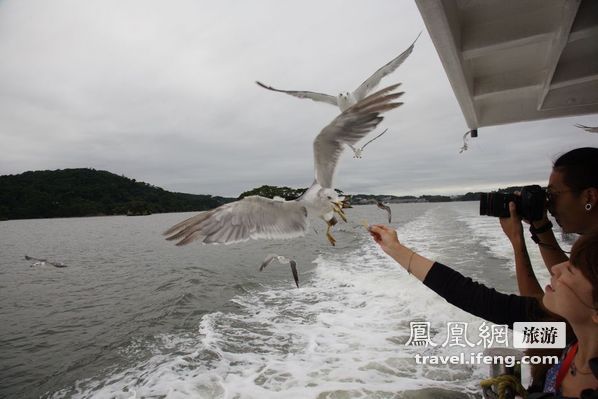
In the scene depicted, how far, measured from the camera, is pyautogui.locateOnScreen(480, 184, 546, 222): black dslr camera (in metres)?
1.38

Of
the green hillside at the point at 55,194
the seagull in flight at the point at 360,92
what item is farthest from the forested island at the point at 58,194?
the seagull in flight at the point at 360,92

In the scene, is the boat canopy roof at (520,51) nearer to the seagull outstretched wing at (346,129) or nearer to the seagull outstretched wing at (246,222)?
the seagull outstretched wing at (346,129)

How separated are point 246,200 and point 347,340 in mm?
2886

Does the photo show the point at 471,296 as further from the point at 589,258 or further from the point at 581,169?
the point at 581,169

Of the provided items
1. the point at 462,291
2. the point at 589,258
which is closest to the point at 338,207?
the point at 462,291

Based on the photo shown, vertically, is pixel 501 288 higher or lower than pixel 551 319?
lower

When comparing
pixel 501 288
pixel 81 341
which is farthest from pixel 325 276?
pixel 81 341

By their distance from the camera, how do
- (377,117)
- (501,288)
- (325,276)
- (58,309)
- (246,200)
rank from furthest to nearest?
(325,276) → (58,309) → (501,288) → (246,200) → (377,117)

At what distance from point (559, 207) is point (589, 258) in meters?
0.44

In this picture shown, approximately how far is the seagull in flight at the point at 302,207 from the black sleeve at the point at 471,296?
0.58 meters

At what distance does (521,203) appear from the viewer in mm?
1426

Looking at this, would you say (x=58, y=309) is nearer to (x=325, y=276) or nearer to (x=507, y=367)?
(x=325, y=276)

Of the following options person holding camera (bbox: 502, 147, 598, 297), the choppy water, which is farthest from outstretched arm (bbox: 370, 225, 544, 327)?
the choppy water

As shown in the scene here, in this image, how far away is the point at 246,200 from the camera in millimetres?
2562
